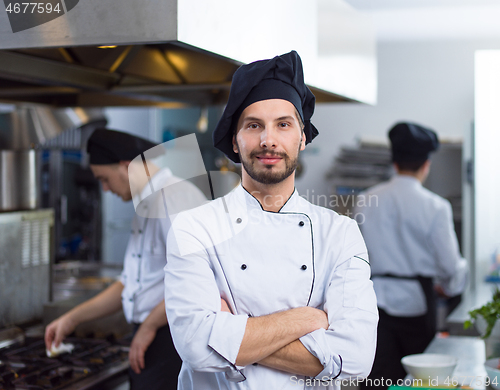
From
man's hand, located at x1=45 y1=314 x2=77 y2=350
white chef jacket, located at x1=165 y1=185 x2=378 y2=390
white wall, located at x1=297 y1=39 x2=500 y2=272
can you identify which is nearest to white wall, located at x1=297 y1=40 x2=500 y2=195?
white wall, located at x1=297 y1=39 x2=500 y2=272

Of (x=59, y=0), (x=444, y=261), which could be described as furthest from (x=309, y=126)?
(x=444, y=261)

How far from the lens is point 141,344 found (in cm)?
160

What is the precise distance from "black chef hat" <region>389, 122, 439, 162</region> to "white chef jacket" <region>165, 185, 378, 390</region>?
142 cm

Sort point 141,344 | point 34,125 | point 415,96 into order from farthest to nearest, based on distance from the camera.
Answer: point 415,96 < point 34,125 < point 141,344

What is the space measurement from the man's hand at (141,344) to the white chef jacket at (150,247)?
4.3 inches

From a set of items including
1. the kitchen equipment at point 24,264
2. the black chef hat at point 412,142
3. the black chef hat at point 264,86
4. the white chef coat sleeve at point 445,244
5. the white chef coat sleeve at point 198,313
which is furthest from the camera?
the black chef hat at point 412,142

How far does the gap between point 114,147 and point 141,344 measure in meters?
0.64

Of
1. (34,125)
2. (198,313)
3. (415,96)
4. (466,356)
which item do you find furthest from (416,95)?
(198,313)

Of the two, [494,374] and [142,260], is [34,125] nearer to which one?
[142,260]

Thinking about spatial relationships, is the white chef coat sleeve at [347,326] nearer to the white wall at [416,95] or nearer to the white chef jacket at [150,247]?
the white chef jacket at [150,247]

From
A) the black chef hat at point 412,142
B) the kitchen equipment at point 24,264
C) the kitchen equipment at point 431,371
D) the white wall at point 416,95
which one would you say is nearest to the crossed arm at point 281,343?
the kitchen equipment at point 431,371

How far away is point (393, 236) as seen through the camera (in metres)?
2.45

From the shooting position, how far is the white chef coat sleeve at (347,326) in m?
1.06

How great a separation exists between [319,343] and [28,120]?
168cm
